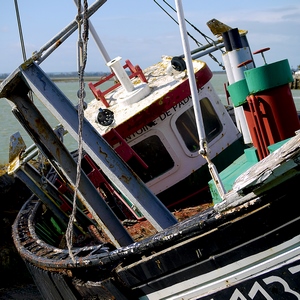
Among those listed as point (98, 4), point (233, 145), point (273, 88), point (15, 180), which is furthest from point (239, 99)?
point (15, 180)

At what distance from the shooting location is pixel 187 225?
337 centimetres

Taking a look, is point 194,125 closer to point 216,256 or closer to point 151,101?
point 151,101

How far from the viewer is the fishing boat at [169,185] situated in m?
3.17

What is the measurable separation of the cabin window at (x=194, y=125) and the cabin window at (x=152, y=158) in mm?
292

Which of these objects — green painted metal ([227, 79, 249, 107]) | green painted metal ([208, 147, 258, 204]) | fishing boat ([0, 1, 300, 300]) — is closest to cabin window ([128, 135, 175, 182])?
fishing boat ([0, 1, 300, 300])

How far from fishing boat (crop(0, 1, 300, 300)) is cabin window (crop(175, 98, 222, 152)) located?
0.01 metres

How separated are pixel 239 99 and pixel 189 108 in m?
1.78

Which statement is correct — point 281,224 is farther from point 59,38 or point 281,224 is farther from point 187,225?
point 59,38

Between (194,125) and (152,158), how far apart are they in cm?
65

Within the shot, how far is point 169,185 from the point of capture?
20.6 feet

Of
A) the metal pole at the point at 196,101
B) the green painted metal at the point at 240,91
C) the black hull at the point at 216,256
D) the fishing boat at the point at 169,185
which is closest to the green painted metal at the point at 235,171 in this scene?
the fishing boat at the point at 169,185

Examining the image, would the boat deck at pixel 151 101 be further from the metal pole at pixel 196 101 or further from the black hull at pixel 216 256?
the black hull at pixel 216 256

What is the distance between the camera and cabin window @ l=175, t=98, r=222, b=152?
6313 millimetres

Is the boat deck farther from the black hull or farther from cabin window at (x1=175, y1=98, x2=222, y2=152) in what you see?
the black hull
